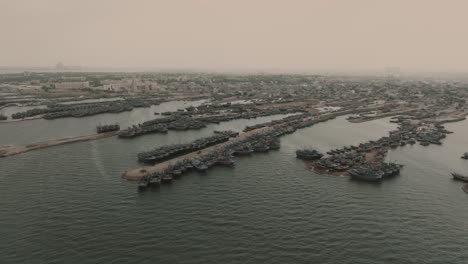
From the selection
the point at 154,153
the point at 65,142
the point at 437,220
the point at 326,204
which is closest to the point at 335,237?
the point at 326,204

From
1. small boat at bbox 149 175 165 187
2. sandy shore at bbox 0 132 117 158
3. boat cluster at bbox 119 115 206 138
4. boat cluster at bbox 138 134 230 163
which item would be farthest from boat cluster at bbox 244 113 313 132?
small boat at bbox 149 175 165 187

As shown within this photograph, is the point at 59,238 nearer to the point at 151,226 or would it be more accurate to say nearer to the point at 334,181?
the point at 151,226

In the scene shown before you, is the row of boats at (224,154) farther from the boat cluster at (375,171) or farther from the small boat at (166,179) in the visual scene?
the boat cluster at (375,171)

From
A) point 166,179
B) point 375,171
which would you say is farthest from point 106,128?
point 375,171

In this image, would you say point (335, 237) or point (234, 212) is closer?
point (335, 237)

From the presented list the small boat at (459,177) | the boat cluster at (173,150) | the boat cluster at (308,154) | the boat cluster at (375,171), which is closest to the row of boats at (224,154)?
the boat cluster at (173,150)

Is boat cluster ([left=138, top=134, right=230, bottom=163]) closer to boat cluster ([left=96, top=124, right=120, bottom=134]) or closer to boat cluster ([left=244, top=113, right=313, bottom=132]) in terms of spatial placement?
boat cluster ([left=244, top=113, right=313, bottom=132])
